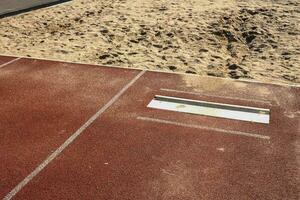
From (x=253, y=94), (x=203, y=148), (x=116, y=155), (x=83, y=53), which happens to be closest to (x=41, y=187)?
(x=116, y=155)

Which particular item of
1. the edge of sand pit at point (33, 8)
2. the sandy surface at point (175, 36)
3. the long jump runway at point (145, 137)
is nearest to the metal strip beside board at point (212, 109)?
the long jump runway at point (145, 137)

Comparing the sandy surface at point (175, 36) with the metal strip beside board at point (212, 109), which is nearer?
the metal strip beside board at point (212, 109)

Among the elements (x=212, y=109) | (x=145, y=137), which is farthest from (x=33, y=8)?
(x=145, y=137)

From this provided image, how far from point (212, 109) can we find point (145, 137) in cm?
156

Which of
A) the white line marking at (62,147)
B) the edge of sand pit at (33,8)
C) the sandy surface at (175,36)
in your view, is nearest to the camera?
the white line marking at (62,147)

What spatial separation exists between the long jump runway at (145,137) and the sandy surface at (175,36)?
1110 mm

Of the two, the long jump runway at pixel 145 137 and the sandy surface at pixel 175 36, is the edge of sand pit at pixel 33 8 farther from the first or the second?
the long jump runway at pixel 145 137

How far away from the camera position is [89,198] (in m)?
4.51

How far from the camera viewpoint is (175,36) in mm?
10984

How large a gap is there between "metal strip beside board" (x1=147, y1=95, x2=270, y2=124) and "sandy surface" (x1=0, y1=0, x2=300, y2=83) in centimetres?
174

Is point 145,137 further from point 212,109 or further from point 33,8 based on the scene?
point 33,8

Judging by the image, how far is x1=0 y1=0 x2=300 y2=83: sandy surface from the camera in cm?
917

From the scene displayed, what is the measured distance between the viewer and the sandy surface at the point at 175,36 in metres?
9.17

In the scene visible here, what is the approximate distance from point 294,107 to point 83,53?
226 inches
